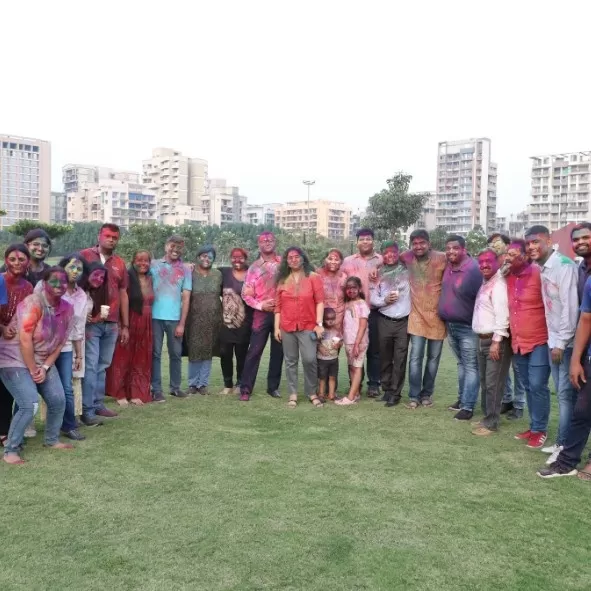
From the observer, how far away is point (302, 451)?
490 cm

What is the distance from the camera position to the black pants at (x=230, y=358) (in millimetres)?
6969

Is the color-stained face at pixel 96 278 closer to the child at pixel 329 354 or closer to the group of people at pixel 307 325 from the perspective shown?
the group of people at pixel 307 325

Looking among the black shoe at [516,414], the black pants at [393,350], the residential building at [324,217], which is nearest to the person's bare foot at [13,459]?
the black pants at [393,350]

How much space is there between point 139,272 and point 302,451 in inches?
106

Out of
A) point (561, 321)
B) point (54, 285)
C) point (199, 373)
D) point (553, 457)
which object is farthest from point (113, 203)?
point (553, 457)

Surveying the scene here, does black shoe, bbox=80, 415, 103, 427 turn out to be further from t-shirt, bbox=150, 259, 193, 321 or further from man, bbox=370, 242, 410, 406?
man, bbox=370, 242, 410, 406

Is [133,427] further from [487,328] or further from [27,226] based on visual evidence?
[27,226]

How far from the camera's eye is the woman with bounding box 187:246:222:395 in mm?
6844

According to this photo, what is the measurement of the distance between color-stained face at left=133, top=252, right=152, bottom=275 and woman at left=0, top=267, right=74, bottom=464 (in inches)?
62.5

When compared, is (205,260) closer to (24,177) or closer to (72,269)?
(72,269)

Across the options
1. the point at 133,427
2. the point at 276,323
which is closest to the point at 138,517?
the point at 133,427

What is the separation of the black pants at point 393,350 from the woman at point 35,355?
10.7ft

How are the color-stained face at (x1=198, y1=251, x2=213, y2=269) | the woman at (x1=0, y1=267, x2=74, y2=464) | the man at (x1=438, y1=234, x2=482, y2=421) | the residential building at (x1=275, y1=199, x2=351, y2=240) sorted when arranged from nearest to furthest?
the woman at (x1=0, y1=267, x2=74, y2=464)
the man at (x1=438, y1=234, x2=482, y2=421)
the color-stained face at (x1=198, y1=251, x2=213, y2=269)
the residential building at (x1=275, y1=199, x2=351, y2=240)

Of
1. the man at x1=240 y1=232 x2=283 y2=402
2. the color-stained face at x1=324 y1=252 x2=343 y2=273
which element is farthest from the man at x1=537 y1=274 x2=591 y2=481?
the man at x1=240 y1=232 x2=283 y2=402
